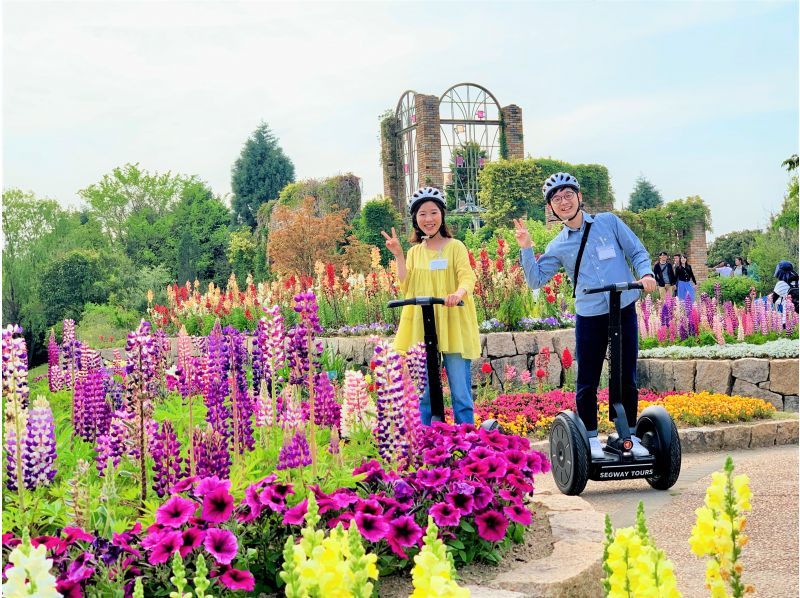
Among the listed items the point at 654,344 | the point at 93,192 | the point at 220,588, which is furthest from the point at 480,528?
the point at 93,192

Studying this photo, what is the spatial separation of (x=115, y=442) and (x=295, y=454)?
2.48 feet

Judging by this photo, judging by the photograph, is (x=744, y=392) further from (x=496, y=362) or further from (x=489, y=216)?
(x=489, y=216)

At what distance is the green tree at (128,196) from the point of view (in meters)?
38.5

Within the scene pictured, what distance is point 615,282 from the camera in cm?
499

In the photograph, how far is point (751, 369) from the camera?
29.0 ft

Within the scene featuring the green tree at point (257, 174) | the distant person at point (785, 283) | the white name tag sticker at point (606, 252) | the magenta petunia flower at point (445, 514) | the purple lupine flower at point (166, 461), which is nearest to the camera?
the magenta petunia flower at point (445, 514)

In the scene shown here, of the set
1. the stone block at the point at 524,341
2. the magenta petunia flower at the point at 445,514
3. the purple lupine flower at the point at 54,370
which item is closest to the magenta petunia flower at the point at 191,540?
the magenta petunia flower at the point at 445,514

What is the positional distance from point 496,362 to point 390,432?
20.2 feet

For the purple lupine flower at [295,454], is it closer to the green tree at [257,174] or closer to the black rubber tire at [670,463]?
the black rubber tire at [670,463]

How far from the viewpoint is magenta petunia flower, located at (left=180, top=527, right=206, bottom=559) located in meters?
2.56

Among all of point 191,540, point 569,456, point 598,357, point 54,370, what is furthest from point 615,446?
point 54,370

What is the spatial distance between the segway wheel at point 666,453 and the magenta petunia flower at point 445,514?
8.10ft

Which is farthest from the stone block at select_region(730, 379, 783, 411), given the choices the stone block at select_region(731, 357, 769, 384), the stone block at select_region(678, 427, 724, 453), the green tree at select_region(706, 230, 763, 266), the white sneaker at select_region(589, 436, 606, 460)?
the green tree at select_region(706, 230, 763, 266)

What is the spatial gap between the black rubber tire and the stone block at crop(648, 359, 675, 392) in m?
4.08
